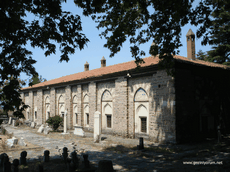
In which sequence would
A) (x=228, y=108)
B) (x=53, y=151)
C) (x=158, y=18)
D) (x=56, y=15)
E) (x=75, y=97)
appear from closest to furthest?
(x=56, y=15) < (x=158, y=18) < (x=53, y=151) < (x=228, y=108) < (x=75, y=97)

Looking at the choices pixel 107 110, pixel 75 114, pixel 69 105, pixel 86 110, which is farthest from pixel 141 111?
pixel 69 105

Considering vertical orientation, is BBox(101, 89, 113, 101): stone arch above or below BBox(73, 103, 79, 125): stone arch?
above

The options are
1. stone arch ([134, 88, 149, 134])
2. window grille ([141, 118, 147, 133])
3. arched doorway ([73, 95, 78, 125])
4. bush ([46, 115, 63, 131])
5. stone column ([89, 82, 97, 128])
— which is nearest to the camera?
stone arch ([134, 88, 149, 134])

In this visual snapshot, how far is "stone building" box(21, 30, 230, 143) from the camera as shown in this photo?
12.8 metres

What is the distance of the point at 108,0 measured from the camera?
26.8 feet

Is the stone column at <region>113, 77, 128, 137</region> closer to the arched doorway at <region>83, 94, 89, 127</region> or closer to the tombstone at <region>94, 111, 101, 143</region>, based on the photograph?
the tombstone at <region>94, 111, 101, 143</region>

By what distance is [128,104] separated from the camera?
1608 cm

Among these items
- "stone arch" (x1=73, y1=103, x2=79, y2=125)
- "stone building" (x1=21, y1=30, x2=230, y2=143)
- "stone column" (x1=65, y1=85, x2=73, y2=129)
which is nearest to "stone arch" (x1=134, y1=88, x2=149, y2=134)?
"stone building" (x1=21, y1=30, x2=230, y2=143)

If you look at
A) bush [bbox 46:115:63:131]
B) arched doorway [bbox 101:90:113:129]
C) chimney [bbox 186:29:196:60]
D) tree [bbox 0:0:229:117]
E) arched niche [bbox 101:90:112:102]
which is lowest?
bush [bbox 46:115:63:131]

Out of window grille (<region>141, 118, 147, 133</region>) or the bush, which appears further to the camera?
the bush

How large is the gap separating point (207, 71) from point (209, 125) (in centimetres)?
396

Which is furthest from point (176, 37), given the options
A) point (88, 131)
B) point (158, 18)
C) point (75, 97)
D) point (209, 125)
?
point (75, 97)

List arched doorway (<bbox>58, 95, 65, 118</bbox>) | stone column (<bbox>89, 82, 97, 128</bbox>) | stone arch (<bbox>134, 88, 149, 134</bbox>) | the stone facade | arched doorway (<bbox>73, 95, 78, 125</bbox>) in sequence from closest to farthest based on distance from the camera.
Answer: the stone facade
stone arch (<bbox>134, 88, 149, 134</bbox>)
stone column (<bbox>89, 82, 97, 128</bbox>)
arched doorway (<bbox>73, 95, 78, 125</bbox>)
arched doorway (<bbox>58, 95, 65, 118</bbox>)

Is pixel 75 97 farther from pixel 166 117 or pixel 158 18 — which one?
pixel 158 18
